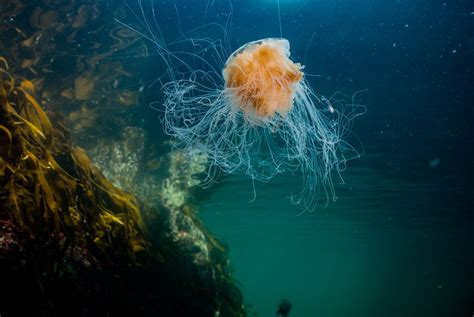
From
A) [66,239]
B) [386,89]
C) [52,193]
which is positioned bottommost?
[66,239]

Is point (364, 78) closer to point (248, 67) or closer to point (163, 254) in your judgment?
point (248, 67)

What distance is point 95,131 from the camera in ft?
29.5

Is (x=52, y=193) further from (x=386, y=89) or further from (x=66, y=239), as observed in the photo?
(x=386, y=89)

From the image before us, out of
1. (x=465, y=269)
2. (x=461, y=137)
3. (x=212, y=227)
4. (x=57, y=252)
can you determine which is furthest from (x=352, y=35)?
(x=465, y=269)

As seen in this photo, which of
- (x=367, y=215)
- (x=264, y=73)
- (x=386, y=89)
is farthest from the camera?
(x=367, y=215)

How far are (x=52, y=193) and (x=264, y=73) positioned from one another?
2669 millimetres

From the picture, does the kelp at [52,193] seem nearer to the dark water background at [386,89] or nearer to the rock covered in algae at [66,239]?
the rock covered in algae at [66,239]

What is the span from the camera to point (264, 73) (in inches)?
161

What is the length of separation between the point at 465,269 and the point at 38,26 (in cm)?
7987

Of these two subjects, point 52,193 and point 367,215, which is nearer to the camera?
point 52,193

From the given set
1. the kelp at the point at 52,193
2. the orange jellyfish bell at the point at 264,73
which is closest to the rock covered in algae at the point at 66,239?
the kelp at the point at 52,193

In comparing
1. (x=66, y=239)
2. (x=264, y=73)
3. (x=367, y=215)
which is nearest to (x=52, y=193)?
(x=66, y=239)

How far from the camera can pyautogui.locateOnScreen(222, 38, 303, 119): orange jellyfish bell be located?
4020 mm

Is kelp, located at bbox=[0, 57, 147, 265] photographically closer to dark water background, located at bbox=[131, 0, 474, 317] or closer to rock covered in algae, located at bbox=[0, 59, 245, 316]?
rock covered in algae, located at bbox=[0, 59, 245, 316]
